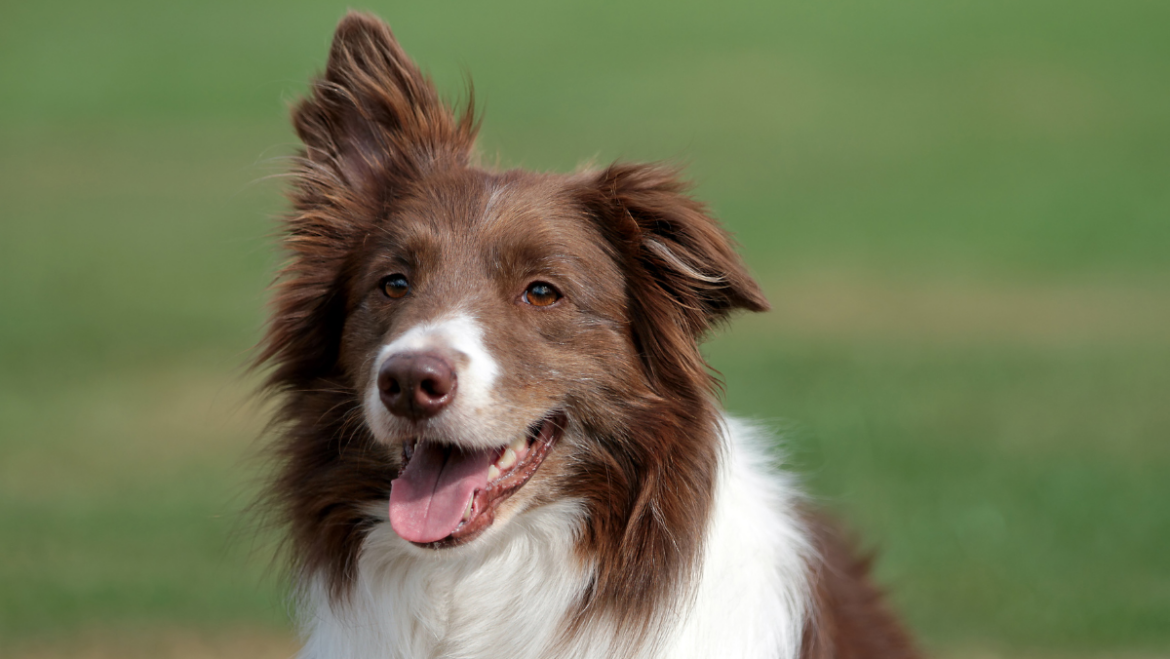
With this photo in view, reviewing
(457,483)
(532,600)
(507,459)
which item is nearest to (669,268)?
(507,459)

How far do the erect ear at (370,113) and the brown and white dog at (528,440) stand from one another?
5 centimetres

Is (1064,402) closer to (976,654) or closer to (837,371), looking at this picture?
(837,371)

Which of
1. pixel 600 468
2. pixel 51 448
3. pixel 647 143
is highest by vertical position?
pixel 600 468

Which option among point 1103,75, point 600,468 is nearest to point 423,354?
point 600,468

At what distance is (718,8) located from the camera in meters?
41.8

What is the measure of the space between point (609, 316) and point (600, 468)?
0.58 metres

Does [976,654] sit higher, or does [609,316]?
[609,316]

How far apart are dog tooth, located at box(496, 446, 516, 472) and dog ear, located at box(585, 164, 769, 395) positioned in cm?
64

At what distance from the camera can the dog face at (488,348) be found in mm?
4324

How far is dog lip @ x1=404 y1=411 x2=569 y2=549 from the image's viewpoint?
14.0 feet

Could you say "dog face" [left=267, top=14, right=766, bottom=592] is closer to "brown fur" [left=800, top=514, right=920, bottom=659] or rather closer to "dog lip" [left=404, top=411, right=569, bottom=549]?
"dog lip" [left=404, top=411, right=569, bottom=549]

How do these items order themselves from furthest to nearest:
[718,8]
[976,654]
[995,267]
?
[718,8] < [995,267] < [976,654]

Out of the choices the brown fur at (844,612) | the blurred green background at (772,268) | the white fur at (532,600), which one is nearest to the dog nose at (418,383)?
the white fur at (532,600)

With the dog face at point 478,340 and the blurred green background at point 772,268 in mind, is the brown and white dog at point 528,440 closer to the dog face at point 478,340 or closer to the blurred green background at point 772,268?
the dog face at point 478,340
